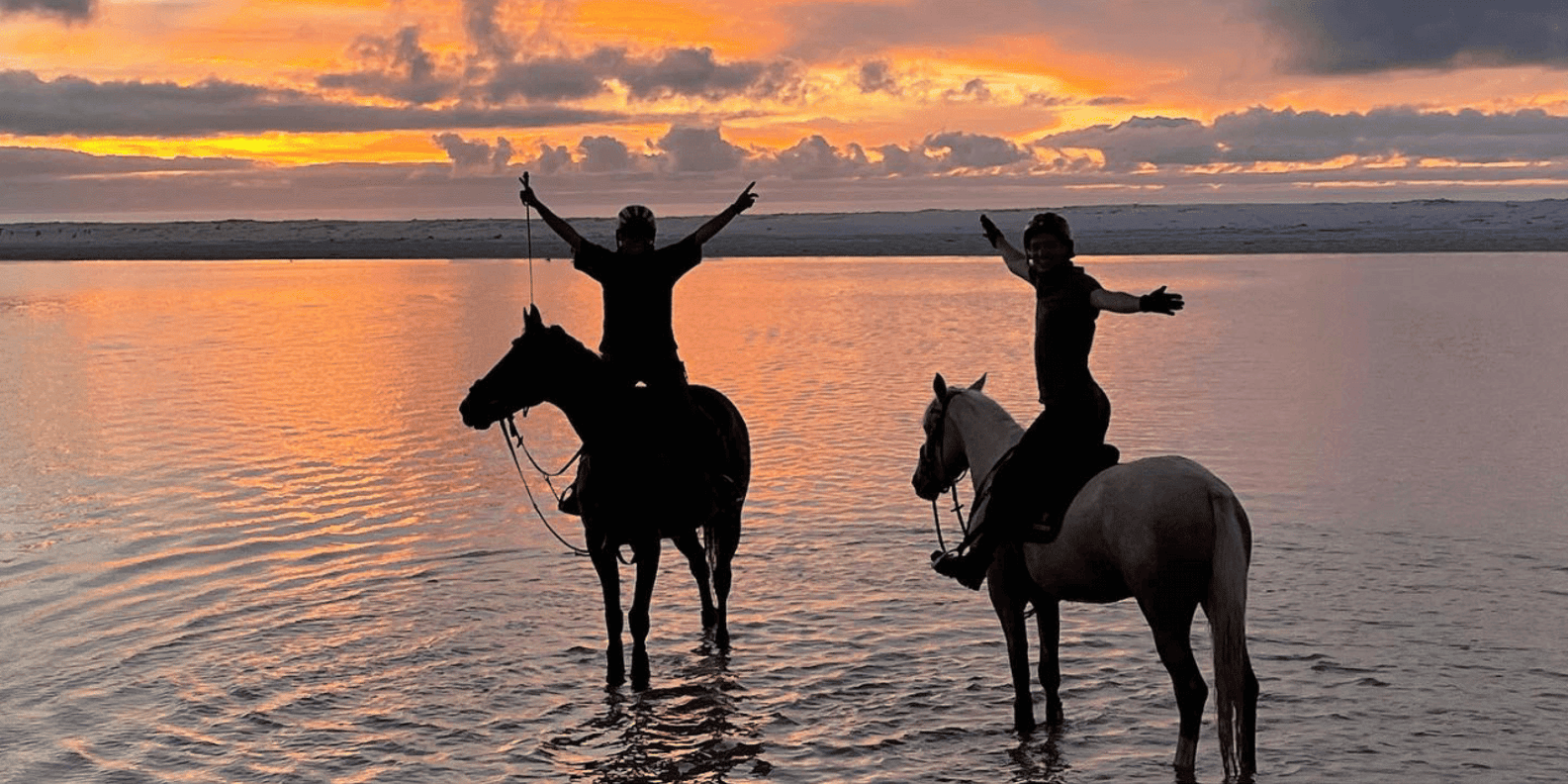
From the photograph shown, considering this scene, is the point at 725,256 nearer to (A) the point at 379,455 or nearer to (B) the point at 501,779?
(A) the point at 379,455

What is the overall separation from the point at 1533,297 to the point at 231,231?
14387 centimetres

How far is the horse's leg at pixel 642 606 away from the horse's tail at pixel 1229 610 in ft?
12.3

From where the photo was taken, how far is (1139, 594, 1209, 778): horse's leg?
8016 mm

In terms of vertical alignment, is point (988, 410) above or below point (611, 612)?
above

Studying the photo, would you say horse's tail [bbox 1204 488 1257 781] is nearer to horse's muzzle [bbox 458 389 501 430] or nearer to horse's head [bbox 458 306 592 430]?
horse's head [bbox 458 306 592 430]

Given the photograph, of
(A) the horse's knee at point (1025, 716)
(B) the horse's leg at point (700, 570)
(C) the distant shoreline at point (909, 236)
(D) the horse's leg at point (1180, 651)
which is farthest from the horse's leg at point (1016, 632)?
(C) the distant shoreline at point (909, 236)

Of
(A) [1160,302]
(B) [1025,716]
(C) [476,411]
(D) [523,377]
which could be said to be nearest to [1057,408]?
(A) [1160,302]

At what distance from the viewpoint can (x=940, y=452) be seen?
32.4 feet

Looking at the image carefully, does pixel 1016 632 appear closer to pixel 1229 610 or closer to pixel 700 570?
pixel 1229 610

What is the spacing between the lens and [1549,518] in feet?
46.0

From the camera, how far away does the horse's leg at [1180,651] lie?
26.3 feet

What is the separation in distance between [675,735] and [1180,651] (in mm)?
2992

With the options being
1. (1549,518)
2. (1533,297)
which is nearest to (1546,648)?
(1549,518)

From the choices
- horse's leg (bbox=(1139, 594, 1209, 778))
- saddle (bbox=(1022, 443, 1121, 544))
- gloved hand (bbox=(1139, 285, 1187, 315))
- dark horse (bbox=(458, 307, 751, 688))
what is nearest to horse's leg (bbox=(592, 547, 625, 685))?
dark horse (bbox=(458, 307, 751, 688))
